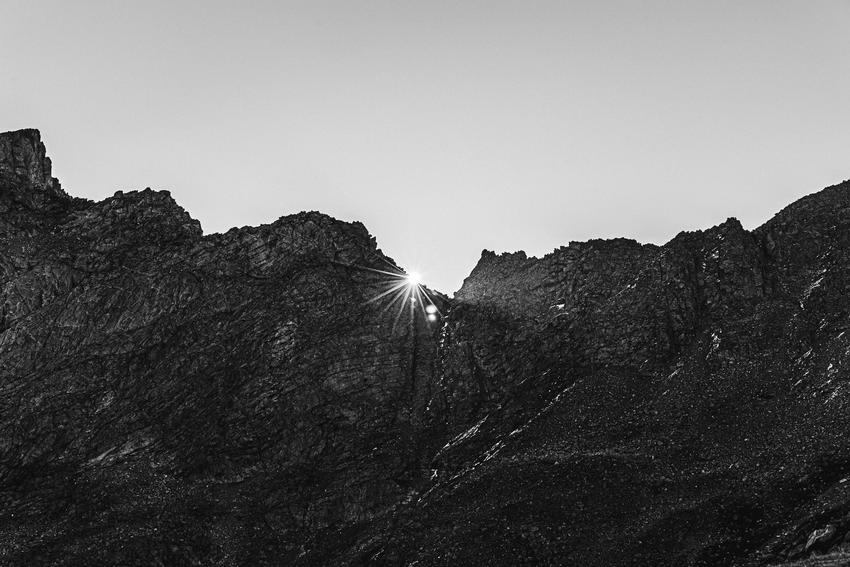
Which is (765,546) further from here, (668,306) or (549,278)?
(549,278)

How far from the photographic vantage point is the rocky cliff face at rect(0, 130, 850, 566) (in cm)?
6288

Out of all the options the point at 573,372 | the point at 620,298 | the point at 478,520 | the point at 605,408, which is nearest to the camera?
the point at 478,520

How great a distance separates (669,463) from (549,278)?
33162mm

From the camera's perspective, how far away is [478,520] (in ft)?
214

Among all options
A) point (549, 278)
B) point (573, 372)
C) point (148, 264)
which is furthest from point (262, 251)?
point (573, 372)

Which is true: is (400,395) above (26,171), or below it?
below

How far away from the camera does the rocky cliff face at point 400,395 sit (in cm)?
6288

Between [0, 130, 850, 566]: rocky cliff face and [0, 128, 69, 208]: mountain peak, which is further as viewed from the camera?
[0, 128, 69, 208]: mountain peak

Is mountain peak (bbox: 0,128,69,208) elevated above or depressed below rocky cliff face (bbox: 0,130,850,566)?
above

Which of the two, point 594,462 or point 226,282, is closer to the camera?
point 594,462

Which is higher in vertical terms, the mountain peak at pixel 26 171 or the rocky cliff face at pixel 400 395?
the mountain peak at pixel 26 171

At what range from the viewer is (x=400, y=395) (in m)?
87.4

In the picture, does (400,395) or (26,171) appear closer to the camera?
(400,395)

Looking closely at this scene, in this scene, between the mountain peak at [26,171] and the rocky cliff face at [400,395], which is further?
the mountain peak at [26,171]
